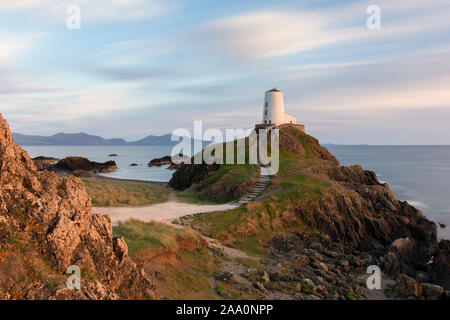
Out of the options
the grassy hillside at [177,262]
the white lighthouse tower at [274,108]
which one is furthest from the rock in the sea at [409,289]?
the white lighthouse tower at [274,108]

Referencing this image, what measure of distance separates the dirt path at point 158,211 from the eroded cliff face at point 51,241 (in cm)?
872

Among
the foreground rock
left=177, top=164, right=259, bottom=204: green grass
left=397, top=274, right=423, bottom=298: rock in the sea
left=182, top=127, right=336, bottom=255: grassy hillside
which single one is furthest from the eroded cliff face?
left=177, top=164, right=259, bottom=204: green grass

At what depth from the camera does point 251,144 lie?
169 feet

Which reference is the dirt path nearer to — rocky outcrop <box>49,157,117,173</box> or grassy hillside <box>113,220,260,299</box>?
grassy hillside <box>113,220,260,299</box>

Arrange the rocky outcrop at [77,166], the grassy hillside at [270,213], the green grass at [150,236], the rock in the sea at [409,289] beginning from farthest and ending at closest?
the rocky outcrop at [77,166]
the grassy hillside at [270,213]
the rock in the sea at [409,289]
the green grass at [150,236]

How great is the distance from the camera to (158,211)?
27.1 metres

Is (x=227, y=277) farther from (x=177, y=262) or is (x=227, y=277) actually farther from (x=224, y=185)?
(x=224, y=185)

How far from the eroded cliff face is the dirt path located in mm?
8717

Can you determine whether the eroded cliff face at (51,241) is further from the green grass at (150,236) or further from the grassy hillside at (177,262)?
the green grass at (150,236)

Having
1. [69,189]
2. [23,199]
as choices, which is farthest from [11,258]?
[69,189]

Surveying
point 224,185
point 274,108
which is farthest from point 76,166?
point 224,185

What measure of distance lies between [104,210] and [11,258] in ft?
53.9

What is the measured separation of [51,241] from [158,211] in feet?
56.0

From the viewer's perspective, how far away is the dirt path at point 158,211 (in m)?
23.8
